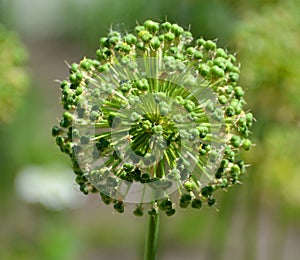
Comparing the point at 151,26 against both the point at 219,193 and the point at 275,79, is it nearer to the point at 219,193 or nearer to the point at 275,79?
the point at 275,79

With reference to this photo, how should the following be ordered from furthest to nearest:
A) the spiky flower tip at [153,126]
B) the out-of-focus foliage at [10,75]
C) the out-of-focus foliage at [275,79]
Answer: the out-of-focus foliage at [275,79] → the out-of-focus foliage at [10,75] → the spiky flower tip at [153,126]

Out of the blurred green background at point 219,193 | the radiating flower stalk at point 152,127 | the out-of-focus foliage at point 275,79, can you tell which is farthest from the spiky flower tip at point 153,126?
the out-of-focus foliage at point 275,79

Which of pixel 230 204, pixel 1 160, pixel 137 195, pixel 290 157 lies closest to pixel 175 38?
pixel 137 195

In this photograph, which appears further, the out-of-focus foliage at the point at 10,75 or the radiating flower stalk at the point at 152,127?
the out-of-focus foliage at the point at 10,75

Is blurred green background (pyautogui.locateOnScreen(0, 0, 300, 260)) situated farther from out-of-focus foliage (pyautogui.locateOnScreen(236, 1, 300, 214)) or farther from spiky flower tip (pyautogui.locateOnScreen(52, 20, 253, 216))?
spiky flower tip (pyautogui.locateOnScreen(52, 20, 253, 216))

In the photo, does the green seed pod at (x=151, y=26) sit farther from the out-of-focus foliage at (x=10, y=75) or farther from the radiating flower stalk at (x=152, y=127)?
the out-of-focus foliage at (x=10, y=75)

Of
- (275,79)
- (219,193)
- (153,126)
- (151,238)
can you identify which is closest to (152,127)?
(153,126)
